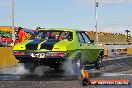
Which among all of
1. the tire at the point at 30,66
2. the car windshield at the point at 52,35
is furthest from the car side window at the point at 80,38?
the tire at the point at 30,66

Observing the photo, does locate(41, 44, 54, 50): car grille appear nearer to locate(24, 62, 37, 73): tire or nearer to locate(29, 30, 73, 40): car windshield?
locate(24, 62, 37, 73): tire

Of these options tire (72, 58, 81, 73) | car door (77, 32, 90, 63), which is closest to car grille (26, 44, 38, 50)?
tire (72, 58, 81, 73)

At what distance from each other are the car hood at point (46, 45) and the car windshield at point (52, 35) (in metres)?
0.77

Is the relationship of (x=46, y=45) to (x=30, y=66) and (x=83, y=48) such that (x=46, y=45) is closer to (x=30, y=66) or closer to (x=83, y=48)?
(x=30, y=66)

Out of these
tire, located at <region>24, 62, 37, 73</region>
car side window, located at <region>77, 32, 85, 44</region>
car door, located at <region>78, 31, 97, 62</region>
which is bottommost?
tire, located at <region>24, 62, 37, 73</region>

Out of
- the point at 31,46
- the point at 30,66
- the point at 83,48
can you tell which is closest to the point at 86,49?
the point at 83,48

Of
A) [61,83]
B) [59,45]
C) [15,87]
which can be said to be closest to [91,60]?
[59,45]

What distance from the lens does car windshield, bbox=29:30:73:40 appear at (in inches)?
561

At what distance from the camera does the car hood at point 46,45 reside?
508 inches

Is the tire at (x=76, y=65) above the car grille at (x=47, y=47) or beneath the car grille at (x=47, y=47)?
beneath

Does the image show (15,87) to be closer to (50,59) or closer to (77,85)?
(77,85)

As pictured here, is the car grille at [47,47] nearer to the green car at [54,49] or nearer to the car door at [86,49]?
the green car at [54,49]

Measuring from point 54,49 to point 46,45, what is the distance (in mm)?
302

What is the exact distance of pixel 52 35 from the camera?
14398 millimetres
